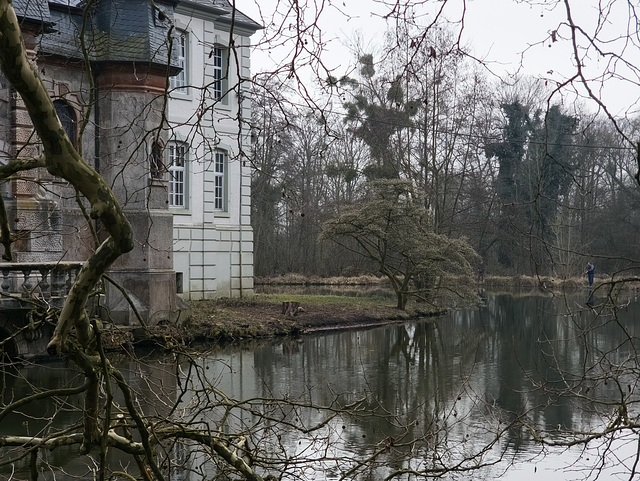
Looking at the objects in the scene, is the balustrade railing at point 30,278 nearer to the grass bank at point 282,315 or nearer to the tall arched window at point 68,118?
the grass bank at point 282,315

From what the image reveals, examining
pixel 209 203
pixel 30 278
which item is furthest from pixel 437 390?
pixel 209 203

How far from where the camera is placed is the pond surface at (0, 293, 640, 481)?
6.86 meters

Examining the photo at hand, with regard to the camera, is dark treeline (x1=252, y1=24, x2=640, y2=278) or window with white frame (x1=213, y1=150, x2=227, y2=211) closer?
window with white frame (x1=213, y1=150, x2=227, y2=211)

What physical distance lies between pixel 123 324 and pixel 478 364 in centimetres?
733

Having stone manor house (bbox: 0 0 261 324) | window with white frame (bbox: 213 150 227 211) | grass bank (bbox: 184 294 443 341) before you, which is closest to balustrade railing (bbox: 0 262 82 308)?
stone manor house (bbox: 0 0 261 324)

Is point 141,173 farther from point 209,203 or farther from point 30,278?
point 209,203

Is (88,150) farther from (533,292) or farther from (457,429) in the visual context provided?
(533,292)

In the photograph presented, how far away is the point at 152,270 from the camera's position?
62.8 ft

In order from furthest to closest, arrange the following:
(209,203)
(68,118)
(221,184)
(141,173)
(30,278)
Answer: (221,184) → (209,203) → (141,173) → (68,118) → (30,278)

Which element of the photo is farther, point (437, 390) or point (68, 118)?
point (68, 118)

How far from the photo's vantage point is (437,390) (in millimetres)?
12469

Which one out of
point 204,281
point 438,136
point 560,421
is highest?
point 438,136

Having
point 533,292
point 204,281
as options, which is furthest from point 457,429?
point 533,292

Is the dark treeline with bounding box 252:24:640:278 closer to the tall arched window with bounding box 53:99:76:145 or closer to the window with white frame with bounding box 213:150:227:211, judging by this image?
the window with white frame with bounding box 213:150:227:211
